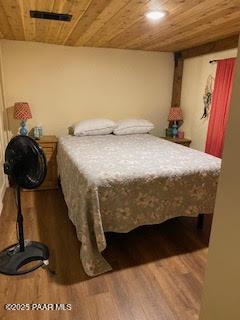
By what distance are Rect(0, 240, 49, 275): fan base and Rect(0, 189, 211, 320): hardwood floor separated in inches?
2.3

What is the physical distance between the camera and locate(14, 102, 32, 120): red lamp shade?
11.5 feet

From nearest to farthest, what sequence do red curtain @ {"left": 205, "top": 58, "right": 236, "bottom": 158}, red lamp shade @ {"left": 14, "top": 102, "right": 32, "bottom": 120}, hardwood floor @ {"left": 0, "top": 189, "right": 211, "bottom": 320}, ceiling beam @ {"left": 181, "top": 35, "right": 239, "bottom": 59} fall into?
hardwood floor @ {"left": 0, "top": 189, "right": 211, "bottom": 320} < ceiling beam @ {"left": 181, "top": 35, "right": 239, "bottom": 59} < red curtain @ {"left": 205, "top": 58, "right": 236, "bottom": 158} < red lamp shade @ {"left": 14, "top": 102, "right": 32, "bottom": 120}

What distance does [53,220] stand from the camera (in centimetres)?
288

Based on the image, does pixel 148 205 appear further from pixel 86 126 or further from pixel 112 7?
pixel 86 126

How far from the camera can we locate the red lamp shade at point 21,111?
3494 mm

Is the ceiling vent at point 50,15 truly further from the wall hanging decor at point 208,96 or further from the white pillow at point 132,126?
the wall hanging decor at point 208,96

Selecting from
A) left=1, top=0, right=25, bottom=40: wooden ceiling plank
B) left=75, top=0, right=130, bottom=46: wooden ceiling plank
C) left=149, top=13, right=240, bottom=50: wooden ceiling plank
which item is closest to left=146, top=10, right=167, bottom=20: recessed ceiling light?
left=75, top=0, right=130, bottom=46: wooden ceiling plank

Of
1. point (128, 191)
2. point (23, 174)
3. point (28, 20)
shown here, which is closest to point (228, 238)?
point (128, 191)

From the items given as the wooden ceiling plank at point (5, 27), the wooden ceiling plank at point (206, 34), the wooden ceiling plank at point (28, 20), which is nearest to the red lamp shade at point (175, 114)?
the wooden ceiling plank at point (206, 34)

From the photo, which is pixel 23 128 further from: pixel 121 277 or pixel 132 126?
pixel 121 277

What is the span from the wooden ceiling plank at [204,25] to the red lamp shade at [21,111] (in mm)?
1996

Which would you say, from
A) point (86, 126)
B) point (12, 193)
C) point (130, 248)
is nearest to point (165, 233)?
point (130, 248)

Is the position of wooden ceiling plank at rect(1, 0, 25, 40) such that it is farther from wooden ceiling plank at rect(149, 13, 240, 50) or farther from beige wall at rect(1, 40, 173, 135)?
wooden ceiling plank at rect(149, 13, 240, 50)

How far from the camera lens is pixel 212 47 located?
11.3 ft
